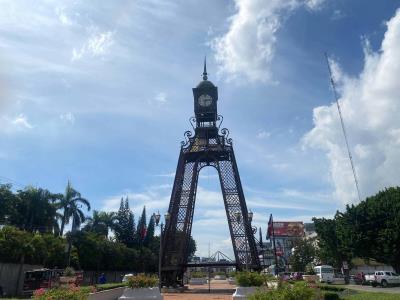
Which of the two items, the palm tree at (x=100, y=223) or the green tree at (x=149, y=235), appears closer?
the palm tree at (x=100, y=223)

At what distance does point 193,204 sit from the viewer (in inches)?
1639

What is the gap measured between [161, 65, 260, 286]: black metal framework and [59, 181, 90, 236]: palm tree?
1896cm

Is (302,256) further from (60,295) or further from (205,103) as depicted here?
(60,295)

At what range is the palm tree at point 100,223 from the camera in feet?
218

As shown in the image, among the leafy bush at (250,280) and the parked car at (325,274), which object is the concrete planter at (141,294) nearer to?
the leafy bush at (250,280)

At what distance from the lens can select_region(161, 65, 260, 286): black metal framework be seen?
37875 millimetres

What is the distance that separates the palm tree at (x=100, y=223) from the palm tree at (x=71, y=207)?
39.4 ft

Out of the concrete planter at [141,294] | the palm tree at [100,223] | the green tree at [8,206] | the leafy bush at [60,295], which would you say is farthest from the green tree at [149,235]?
the leafy bush at [60,295]

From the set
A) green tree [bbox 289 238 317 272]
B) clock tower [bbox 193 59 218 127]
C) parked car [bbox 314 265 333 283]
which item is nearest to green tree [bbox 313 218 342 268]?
parked car [bbox 314 265 333 283]

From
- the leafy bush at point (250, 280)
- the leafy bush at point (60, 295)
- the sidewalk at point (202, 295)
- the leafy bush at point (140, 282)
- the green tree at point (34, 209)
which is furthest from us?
the green tree at point (34, 209)

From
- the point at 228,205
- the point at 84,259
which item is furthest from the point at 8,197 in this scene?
the point at 228,205

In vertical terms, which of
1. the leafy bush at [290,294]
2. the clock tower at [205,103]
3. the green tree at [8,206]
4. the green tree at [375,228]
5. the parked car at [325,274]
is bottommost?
the leafy bush at [290,294]

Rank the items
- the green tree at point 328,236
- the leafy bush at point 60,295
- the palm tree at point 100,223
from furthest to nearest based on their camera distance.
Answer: the palm tree at point 100,223 < the green tree at point 328,236 < the leafy bush at point 60,295

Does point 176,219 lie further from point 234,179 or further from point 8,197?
point 8,197
